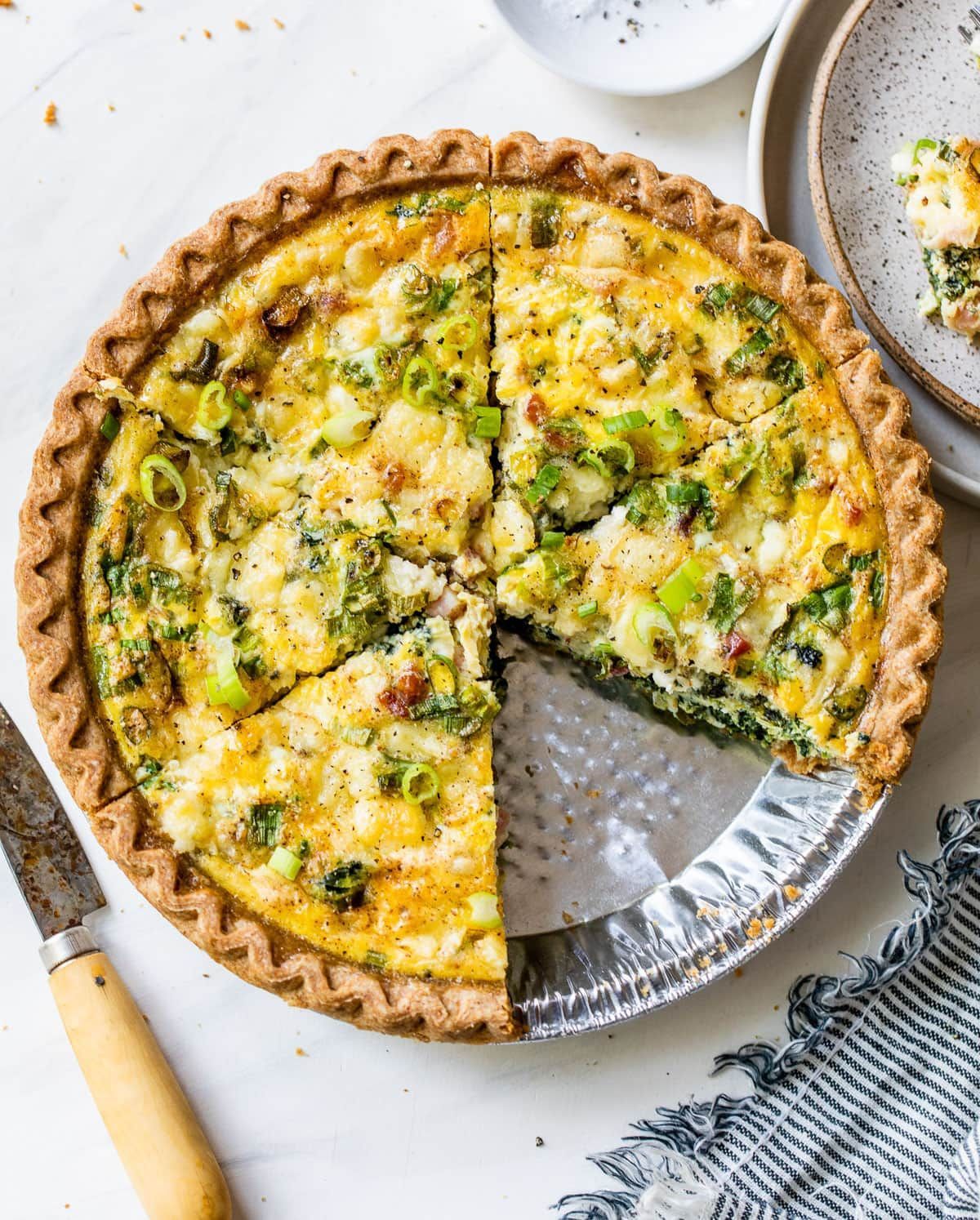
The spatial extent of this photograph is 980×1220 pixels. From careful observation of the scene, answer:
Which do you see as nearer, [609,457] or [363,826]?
[363,826]

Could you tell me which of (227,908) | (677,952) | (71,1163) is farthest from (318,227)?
(71,1163)

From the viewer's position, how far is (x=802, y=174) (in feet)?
13.5

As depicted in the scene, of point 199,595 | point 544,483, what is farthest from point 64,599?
point 544,483

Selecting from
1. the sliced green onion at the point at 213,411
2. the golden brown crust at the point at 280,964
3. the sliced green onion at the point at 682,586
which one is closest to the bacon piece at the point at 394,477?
the sliced green onion at the point at 213,411

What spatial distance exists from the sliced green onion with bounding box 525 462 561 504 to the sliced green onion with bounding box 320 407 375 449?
52 centimetres

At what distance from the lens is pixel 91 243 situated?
4.16 metres

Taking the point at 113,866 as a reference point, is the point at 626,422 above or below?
above

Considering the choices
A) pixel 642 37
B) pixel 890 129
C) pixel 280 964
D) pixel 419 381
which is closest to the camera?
pixel 280 964

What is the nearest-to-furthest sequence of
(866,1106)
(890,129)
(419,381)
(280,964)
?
(280,964)
(419,381)
(866,1106)
(890,129)

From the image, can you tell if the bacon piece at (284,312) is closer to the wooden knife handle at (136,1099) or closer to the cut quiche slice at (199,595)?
A: the cut quiche slice at (199,595)

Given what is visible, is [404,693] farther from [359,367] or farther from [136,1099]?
[136,1099]

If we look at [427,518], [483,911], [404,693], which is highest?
[427,518]

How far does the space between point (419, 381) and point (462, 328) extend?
0.71ft

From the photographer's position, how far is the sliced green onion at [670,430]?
11.6 ft
